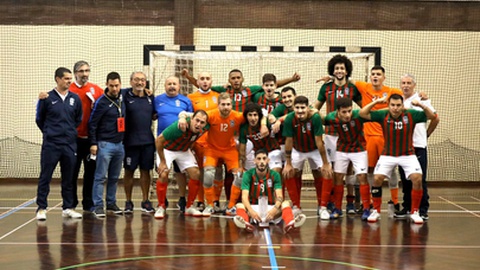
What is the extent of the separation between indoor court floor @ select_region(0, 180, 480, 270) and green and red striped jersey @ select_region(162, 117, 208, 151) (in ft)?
3.04

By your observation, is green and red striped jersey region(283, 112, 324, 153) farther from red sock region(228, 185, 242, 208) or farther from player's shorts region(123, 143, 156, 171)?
player's shorts region(123, 143, 156, 171)

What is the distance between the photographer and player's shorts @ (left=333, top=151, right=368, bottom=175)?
878cm

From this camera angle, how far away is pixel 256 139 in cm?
889

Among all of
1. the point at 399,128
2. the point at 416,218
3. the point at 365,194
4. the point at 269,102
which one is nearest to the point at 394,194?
the point at 365,194

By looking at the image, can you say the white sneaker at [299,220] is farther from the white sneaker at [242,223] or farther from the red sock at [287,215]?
the white sneaker at [242,223]

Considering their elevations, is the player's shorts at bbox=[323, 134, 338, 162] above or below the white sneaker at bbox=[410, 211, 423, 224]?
above

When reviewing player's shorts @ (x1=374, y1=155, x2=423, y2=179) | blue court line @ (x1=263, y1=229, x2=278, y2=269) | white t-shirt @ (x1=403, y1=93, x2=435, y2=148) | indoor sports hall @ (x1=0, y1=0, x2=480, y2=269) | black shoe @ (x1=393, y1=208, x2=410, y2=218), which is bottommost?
blue court line @ (x1=263, y1=229, x2=278, y2=269)

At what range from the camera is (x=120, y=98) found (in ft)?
29.8

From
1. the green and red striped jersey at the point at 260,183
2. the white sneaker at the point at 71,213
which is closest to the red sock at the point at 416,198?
the green and red striped jersey at the point at 260,183

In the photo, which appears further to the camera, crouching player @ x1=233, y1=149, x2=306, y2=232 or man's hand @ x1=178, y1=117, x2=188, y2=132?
man's hand @ x1=178, y1=117, x2=188, y2=132

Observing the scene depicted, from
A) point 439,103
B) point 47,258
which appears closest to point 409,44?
point 439,103

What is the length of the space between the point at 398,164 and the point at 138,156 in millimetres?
3464

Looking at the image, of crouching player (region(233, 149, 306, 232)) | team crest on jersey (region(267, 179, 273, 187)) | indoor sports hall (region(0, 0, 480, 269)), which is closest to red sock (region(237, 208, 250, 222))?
crouching player (region(233, 149, 306, 232))

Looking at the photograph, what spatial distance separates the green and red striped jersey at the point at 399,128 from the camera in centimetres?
853
